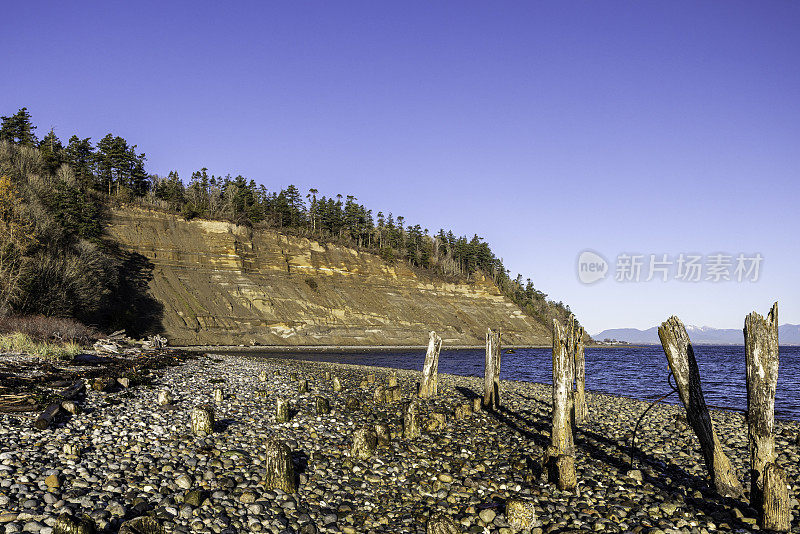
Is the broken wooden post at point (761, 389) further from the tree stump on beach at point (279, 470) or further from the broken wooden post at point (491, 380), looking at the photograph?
the broken wooden post at point (491, 380)

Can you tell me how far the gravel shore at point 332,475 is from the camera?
8.01m

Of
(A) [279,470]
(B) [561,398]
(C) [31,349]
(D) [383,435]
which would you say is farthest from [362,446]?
(C) [31,349]

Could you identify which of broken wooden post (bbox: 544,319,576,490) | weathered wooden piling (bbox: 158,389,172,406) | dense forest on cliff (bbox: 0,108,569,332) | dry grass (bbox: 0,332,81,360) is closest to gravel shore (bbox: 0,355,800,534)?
weathered wooden piling (bbox: 158,389,172,406)

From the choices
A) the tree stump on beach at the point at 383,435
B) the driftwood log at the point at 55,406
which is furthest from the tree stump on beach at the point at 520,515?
the driftwood log at the point at 55,406

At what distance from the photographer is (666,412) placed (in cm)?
2166

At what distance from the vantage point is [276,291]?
238ft

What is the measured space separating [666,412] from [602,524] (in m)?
15.7

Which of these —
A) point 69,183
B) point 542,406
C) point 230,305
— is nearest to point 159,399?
point 542,406

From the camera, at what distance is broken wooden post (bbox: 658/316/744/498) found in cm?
1015

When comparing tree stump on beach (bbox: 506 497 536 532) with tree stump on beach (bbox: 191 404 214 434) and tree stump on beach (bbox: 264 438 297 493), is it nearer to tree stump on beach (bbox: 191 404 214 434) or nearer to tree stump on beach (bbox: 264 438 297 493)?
tree stump on beach (bbox: 264 438 297 493)

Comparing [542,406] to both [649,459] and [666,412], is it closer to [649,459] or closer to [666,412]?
[666,412]

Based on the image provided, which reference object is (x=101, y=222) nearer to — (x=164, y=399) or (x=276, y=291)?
(x=276, y=291)

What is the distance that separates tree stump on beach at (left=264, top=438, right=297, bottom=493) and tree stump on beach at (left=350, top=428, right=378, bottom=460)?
97.7 inches

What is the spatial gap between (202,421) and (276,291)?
203ft
